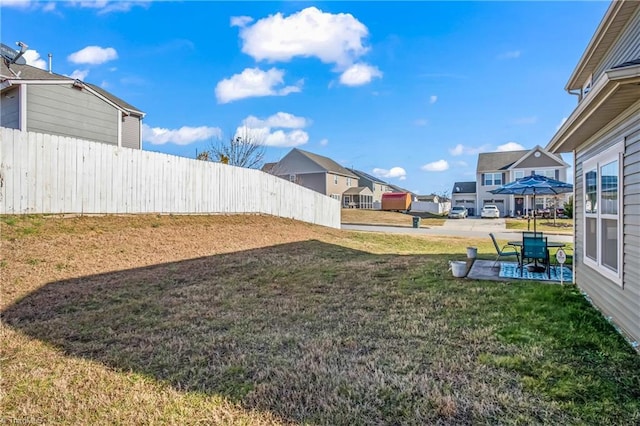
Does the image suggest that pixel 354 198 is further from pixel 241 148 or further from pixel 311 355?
pixel 311 355

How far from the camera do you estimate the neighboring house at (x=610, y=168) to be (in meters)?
3.72

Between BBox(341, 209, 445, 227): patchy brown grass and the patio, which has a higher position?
BBox(341, 209, 445, 227): patchy brown grass

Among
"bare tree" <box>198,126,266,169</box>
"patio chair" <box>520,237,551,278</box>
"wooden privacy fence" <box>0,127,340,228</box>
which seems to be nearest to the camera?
"patio chair" <box>520,237,551,278</box>

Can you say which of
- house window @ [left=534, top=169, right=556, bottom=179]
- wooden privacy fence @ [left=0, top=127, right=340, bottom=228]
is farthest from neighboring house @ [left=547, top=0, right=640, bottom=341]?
house window @ [left=534, top=169, right=556, bottom=179]

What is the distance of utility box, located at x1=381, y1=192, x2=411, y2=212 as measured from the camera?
141 feet

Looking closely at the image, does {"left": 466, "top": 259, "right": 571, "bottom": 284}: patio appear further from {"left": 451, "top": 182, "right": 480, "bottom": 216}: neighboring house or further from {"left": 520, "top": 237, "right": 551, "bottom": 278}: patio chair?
{"left": 451, "top": 182, "right": 480, "bottom": 216}: neighboring house

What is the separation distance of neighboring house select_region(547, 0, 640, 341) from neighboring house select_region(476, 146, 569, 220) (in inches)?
1180

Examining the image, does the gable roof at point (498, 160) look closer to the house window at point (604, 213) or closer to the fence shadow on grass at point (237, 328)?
the house window at point (604, 213)

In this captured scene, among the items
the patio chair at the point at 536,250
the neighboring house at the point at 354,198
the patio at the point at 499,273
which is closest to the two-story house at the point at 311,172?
the neighboring house at the point at 354,198

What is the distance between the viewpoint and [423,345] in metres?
3.75

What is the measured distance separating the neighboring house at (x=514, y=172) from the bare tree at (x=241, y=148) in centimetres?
2285

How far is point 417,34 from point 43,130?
44.1 feet

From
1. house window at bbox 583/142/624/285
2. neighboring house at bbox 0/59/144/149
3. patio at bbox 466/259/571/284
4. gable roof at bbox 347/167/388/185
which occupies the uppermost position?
gable roof at bbox 347/167/388/185

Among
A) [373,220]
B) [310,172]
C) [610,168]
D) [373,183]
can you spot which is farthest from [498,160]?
[610,168]
